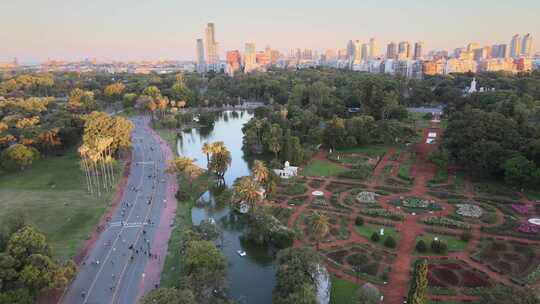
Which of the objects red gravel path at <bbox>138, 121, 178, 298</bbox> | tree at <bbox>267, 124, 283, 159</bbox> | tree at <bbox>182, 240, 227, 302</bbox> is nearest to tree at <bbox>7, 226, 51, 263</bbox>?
red gravel path at <bbox>138, 121, 178, 298</bbox>

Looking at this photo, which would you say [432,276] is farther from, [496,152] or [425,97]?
[425,97]

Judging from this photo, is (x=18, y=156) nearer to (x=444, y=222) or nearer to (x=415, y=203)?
(x=415, y=203)

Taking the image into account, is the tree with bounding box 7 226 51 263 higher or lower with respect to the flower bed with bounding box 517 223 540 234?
higher

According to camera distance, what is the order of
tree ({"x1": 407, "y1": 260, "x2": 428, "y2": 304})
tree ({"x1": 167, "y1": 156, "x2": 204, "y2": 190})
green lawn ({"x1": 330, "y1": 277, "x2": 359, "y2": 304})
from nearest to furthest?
tree ({"x1": 407, "y1": 260, "x2": 428, "y2": 304}) < green lawn ({"x1": 330, "y1": 277, "x2": 359, "y2": 304}) < tree ({"x1": 167, "y1": 156, "x2": 204, "y2": 190})

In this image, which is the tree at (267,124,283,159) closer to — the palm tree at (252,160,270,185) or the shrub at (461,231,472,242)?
the palm tree at (252,160,270,185)

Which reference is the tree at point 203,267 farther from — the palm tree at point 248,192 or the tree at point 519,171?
the tree at point 519,171

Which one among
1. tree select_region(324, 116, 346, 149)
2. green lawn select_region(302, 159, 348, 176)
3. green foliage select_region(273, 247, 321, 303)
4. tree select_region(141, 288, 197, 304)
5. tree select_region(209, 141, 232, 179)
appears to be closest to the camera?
tree select_region(141, 288, 197, 304)

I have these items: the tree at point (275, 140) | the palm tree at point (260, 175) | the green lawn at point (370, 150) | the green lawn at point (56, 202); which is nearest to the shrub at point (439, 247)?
the palm tree at point (260, 175)
